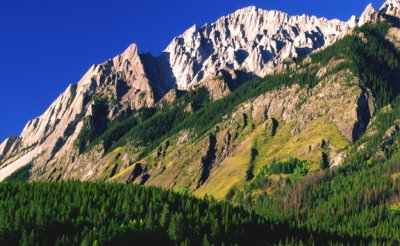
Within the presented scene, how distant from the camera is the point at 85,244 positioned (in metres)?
175

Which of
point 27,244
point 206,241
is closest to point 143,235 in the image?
point 206,241

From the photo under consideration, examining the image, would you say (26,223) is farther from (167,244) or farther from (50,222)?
(167,244)

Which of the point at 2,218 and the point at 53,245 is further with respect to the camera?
the point at 2,218

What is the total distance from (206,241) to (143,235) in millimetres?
21040

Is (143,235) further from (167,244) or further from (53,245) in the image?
Result: (53,245)

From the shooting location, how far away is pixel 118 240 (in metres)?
190

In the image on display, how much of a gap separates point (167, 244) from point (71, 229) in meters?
32.7

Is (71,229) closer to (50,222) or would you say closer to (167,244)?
(50,222)

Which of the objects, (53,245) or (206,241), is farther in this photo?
(206,241)

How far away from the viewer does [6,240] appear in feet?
625

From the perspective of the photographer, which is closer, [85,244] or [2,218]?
[85,244]

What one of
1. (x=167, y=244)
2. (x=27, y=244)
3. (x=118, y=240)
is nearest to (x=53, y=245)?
(x=27, y=244)

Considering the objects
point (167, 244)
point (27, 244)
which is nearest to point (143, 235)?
point (167, 244)

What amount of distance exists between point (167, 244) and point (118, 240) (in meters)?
18.2
